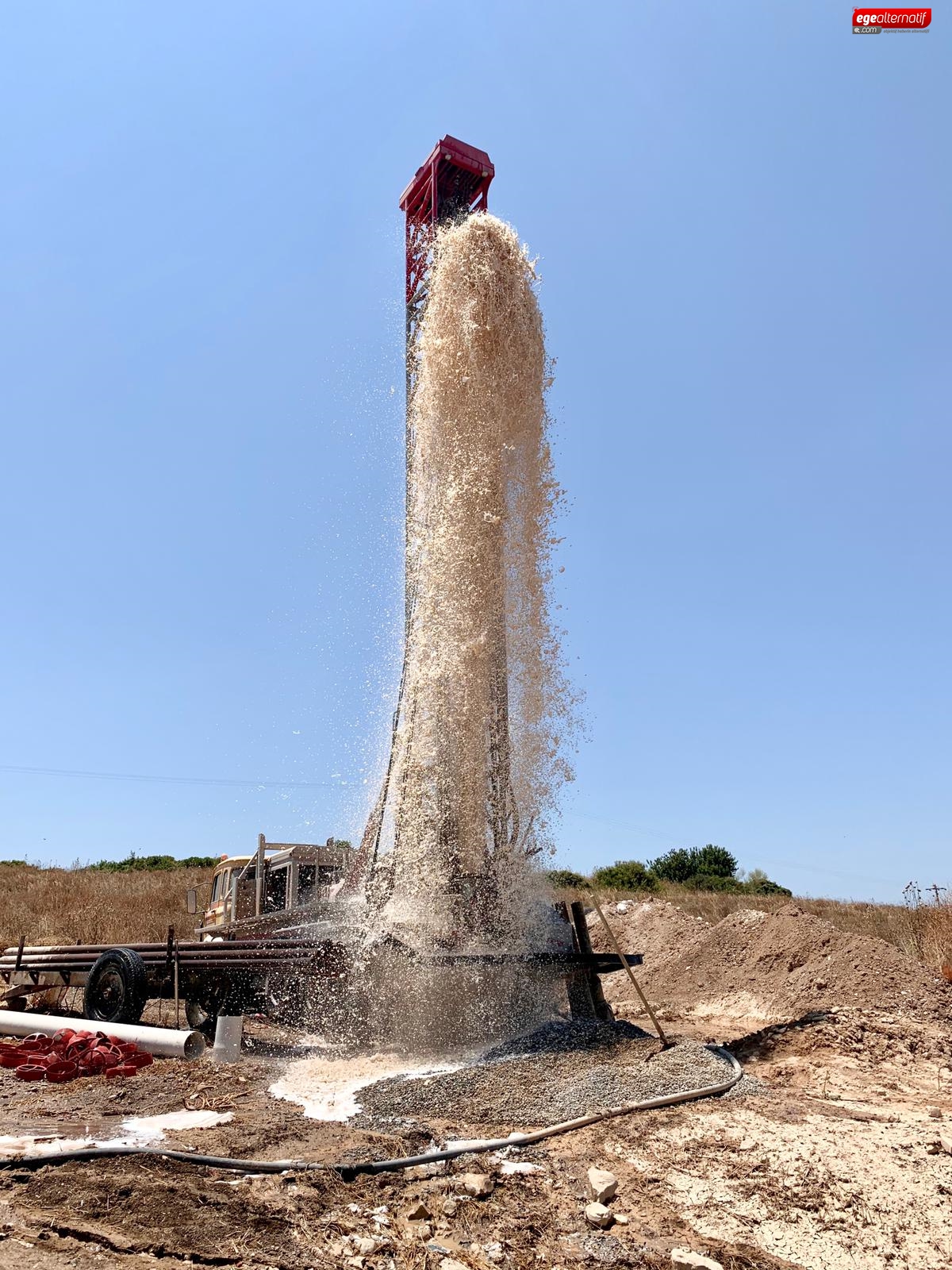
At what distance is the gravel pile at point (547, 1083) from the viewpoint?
6145 mm

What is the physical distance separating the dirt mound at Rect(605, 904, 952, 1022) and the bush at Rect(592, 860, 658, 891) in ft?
42.9

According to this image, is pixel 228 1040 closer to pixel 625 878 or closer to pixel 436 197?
pixel 436 197

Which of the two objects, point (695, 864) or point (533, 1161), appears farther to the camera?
point (695, 864)

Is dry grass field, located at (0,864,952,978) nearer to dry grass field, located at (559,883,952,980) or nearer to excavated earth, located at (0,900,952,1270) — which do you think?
dry grass field, located at (559,883,952,980)

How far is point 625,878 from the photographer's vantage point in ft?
97.2

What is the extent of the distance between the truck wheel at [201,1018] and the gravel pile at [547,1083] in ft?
14.1

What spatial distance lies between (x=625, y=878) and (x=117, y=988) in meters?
21.7

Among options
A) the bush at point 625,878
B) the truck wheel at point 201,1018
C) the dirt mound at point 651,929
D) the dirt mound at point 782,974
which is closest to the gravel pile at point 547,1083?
the dirt mound at point 782,974

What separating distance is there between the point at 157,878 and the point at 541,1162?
1036 inches

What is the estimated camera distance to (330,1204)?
4.41 meters

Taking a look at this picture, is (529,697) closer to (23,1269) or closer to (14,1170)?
(14,1170)

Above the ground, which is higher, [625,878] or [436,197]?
[436,197]

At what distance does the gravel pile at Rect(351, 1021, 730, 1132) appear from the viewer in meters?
6.14

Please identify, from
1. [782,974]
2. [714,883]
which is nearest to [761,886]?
[714,883]
